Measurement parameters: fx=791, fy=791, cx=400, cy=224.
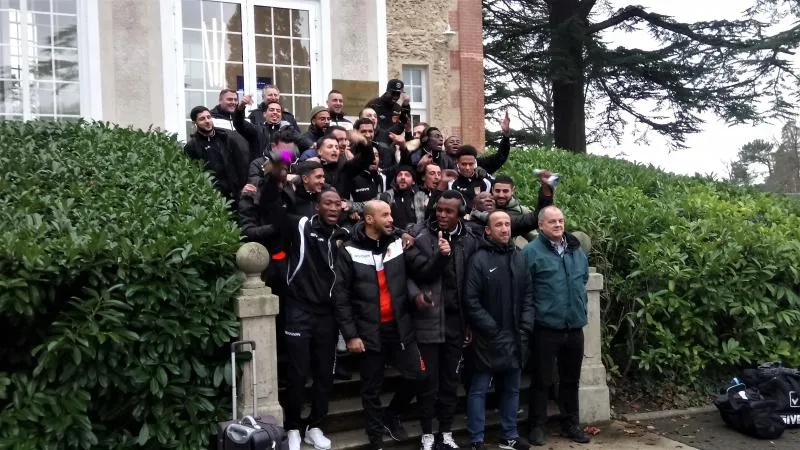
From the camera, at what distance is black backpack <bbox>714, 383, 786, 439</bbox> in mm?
7254

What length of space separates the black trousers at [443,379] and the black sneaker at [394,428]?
0.18 metres

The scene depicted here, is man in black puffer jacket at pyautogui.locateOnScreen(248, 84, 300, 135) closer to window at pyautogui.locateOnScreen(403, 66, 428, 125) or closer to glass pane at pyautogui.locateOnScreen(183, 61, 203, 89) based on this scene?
glass pane at pyautogui.locateOnScreen(183, 61, 203, 89)

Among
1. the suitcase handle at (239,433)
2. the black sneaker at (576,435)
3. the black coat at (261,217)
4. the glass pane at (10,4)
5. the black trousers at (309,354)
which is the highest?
the glass pane at (10,4)

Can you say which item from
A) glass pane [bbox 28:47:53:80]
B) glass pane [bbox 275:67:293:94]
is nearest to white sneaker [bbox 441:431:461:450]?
glass pane [bbox 275:67:293:94]

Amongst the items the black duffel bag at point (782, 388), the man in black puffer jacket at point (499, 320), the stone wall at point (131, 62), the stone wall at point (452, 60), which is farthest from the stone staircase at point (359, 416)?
the stone wall at point (452, 60)

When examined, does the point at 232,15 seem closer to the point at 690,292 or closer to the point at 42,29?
the point at 42,29

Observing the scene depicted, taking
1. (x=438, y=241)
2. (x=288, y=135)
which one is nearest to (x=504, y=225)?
(x=438, y=241)

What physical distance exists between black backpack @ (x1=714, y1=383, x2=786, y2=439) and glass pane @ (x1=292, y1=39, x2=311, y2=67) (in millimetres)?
8127

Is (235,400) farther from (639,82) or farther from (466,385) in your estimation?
(639,82)

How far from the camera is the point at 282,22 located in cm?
1248

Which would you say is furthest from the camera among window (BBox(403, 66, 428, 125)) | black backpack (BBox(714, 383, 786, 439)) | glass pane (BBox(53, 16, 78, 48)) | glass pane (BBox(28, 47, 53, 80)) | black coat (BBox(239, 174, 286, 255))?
window (BBox(403, 66, 428, 125))

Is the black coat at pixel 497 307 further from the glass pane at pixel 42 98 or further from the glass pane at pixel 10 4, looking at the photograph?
the glass pane at pixel 10 4

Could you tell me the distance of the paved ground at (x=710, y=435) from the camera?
709 centimetres

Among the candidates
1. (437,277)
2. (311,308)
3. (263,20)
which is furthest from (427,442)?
(263,20)
